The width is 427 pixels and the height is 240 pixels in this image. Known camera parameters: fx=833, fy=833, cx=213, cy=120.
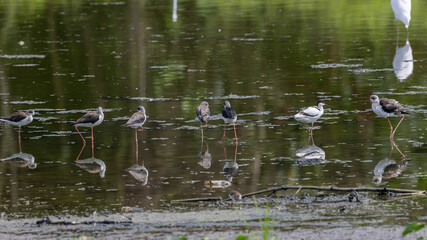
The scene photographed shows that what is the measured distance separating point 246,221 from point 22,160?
5.17 metres

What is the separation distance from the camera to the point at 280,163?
39.9 feet

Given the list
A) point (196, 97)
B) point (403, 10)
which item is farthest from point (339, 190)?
point (403, 10)

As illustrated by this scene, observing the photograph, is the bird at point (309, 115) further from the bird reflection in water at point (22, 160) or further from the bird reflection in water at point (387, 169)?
the bird reflection in water at point (22, 160)

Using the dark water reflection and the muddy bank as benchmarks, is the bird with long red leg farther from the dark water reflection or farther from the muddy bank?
the muddy bank

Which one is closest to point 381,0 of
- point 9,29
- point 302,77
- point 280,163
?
point 9,29

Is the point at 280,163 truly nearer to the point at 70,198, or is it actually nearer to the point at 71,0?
the point at 70,198

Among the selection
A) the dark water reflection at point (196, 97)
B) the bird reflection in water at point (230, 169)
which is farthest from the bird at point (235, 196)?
the bird reflection in water at point (230, 169)

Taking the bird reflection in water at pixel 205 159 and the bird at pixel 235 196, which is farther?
the bird reflection in water at pixel 205 159

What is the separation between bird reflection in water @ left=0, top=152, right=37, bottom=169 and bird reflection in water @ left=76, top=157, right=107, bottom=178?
713 mm

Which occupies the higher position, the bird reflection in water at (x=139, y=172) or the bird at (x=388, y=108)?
the bird at (x=388, y=108)

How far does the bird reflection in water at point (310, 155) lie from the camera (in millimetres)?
12227

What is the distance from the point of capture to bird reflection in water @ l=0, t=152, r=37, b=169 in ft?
41.7

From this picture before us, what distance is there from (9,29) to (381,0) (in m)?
18.6

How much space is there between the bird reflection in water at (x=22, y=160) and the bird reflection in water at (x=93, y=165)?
71 centimetres
